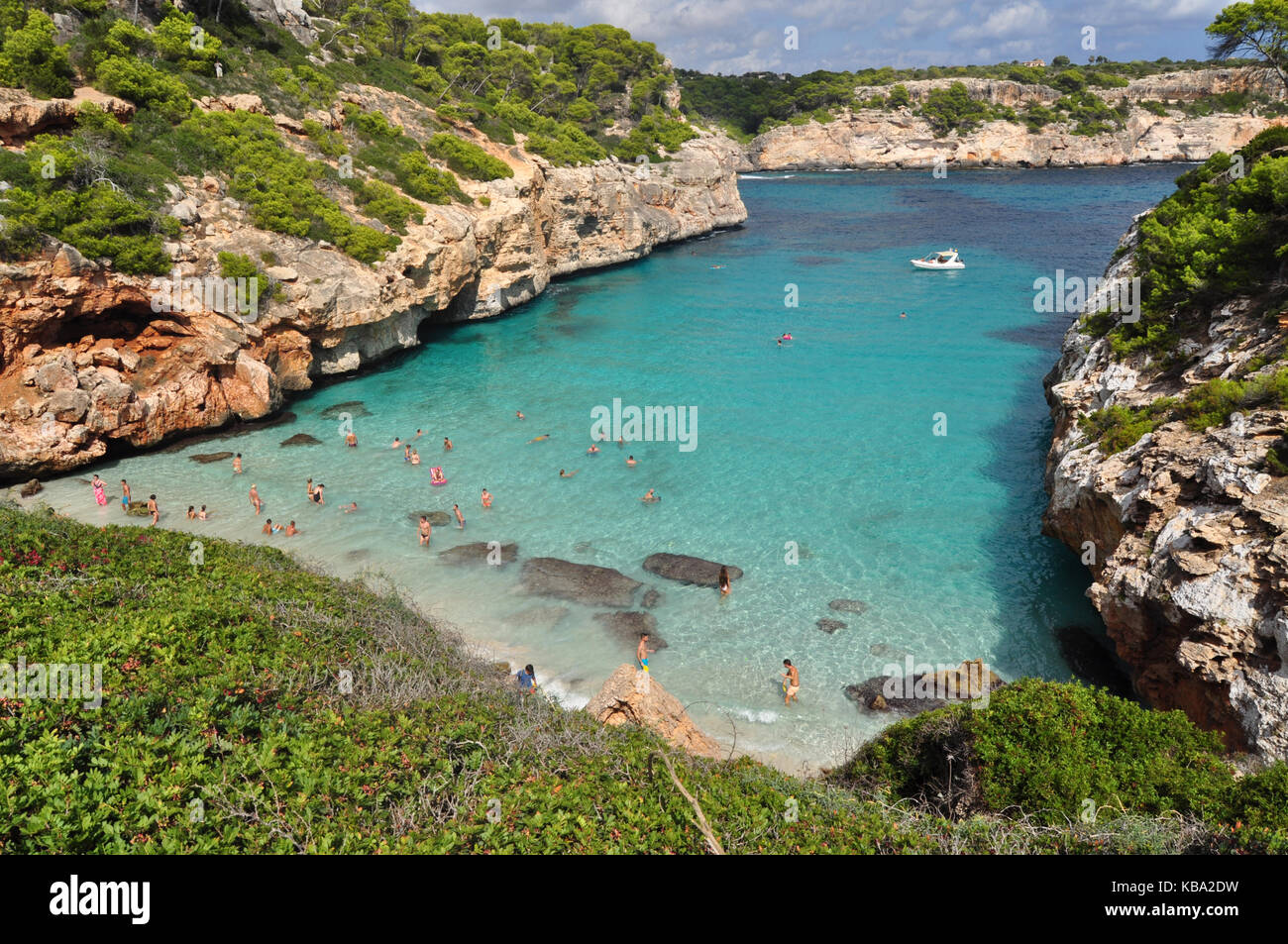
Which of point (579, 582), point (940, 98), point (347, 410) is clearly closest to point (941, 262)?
point (347, 410)

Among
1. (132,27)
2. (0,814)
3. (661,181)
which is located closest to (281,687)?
(0,814)

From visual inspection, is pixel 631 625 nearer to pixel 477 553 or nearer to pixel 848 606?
pixel 848 606

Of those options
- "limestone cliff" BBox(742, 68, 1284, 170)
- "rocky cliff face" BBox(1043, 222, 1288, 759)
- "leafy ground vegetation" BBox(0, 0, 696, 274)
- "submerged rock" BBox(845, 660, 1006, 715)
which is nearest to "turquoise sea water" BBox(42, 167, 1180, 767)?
"submerged rock" BBox(845, 660, 1006, 715)

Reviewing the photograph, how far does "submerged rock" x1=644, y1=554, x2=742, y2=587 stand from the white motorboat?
41435 mm

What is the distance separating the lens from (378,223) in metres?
32.8

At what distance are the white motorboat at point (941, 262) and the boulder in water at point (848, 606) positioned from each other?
4175 centimetres

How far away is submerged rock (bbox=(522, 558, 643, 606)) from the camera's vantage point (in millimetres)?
17422

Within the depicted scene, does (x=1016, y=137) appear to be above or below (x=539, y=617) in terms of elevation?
above

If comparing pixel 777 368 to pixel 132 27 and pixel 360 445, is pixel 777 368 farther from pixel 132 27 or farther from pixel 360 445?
pixel 132 27

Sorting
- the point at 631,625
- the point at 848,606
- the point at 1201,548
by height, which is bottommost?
the point at 631,625

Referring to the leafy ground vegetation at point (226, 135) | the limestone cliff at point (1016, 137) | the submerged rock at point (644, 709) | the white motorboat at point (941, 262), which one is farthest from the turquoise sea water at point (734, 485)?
the limestone cliff at point (1016, 137)

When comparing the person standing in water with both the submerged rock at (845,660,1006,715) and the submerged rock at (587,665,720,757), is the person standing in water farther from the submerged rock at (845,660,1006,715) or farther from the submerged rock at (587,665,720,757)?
the submerged rock at (587,665,720,757)

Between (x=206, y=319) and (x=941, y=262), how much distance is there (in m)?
46.7

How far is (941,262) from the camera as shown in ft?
172
